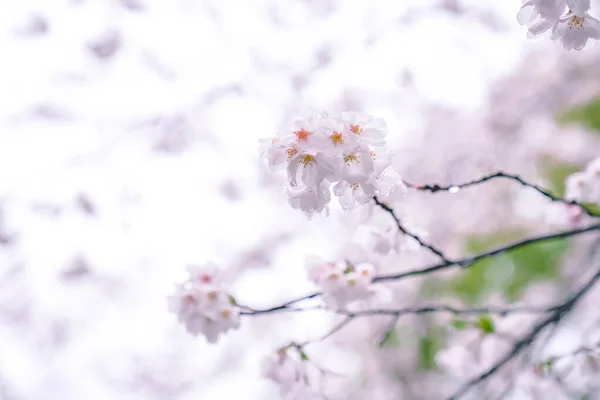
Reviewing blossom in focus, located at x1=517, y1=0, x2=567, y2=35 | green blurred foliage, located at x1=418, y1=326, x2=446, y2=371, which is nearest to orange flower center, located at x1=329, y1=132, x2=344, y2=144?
blossom in focus, located at x1=517, y1=0, x2=567, y2=35

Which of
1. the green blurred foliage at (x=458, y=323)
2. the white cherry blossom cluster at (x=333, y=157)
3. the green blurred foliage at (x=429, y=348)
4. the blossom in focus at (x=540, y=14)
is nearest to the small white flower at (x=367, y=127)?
the white cherry blossom cluster at (x=333, y=157)

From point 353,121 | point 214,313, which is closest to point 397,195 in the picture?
point 353,121

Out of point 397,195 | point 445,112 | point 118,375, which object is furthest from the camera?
point 445,112

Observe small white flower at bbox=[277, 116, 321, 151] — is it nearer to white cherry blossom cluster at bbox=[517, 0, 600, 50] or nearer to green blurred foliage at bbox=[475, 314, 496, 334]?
white cherry blossom cluster at bbox=[517, 0, 600, 50]

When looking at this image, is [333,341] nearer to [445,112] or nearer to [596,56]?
[445,112]

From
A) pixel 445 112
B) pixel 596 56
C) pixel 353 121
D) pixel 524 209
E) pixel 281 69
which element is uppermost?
pixel 596 56

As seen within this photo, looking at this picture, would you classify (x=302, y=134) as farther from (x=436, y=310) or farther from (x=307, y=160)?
(x=436, y=310)

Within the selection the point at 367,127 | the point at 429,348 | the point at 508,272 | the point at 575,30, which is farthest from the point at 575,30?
the point at 508,272
